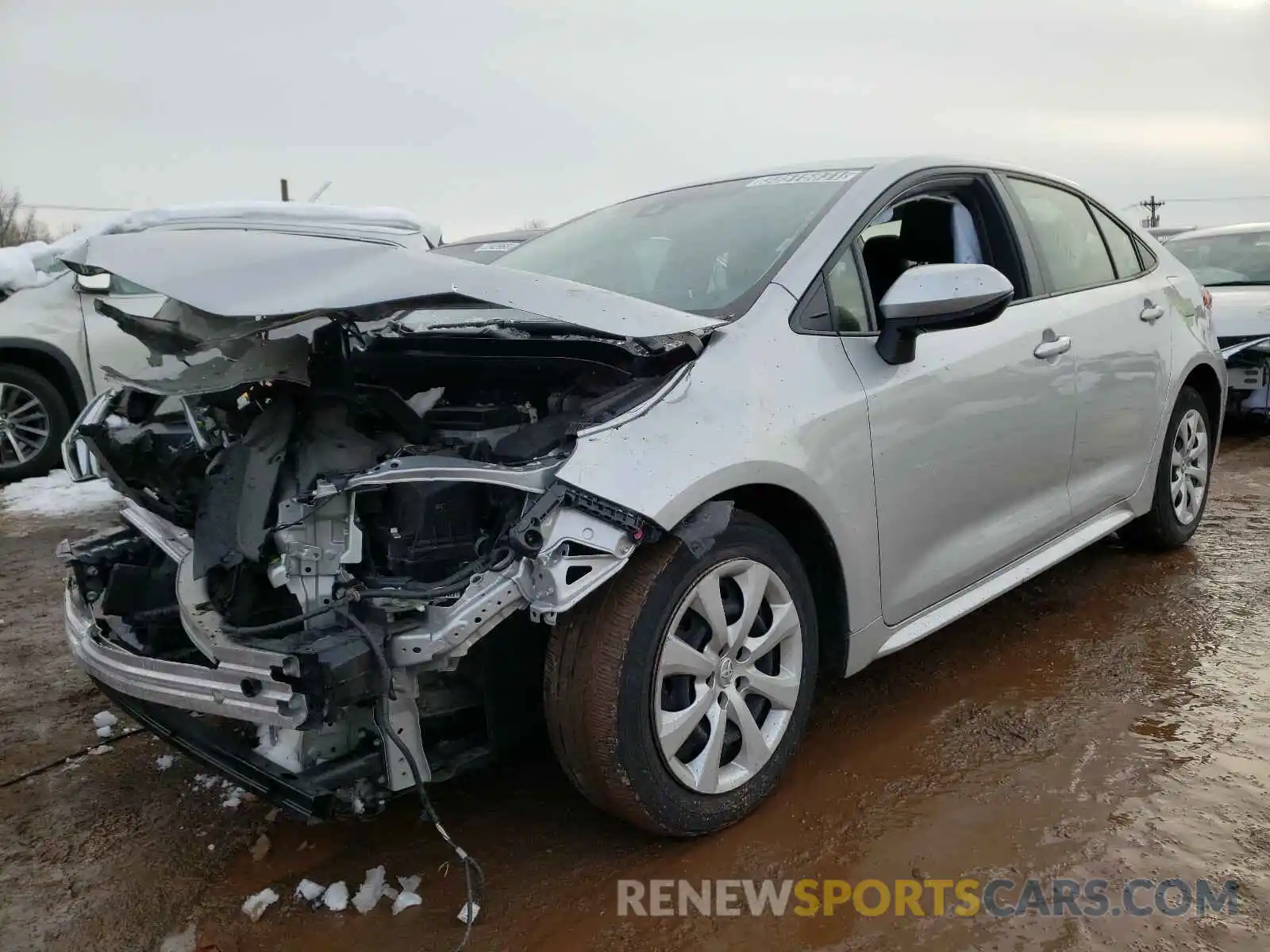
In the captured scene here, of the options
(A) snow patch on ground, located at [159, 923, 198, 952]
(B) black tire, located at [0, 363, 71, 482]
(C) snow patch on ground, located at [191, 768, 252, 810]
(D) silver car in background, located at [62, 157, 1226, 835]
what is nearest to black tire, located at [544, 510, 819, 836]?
(D) silver car in background, located at [62, 157, 1226, 835]

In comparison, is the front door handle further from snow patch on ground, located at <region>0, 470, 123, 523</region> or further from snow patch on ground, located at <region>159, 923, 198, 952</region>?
snow patch on ground, located at <region>0, 470, 123, 523</region>

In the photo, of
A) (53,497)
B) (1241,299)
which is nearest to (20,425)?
(53,497)

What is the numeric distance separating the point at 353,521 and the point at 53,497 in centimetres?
563

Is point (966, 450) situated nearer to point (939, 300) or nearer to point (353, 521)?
point (939, 300)

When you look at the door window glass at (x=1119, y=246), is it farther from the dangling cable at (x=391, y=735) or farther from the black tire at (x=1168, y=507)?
the dangling cable at (x=391, y=735)

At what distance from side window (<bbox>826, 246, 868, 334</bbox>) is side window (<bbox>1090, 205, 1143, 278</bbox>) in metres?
1.71

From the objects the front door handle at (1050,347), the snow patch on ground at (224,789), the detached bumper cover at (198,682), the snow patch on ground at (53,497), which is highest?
the front door handle at (1050,347)

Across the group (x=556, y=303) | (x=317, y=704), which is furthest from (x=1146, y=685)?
(x=317, y=704)

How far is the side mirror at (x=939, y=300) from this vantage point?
2561 millimetres

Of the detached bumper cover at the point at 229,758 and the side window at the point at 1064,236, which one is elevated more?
the side window at the point at 1064,236

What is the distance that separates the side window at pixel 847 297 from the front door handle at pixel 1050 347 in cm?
80

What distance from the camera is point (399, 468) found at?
6.75 feet

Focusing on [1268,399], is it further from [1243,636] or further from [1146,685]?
[1146,685]

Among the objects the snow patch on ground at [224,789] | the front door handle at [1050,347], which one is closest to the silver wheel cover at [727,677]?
the snow patch on ground at [224,789]
